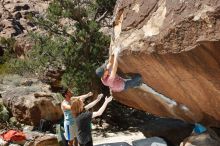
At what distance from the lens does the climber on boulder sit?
A: 27.8 ft

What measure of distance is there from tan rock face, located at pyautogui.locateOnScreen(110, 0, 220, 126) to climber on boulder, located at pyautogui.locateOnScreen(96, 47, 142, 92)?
0.15 metres

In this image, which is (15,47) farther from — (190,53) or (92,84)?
(190,53)

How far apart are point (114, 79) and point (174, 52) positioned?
61.2 inches

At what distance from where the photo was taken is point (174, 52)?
7.38 m

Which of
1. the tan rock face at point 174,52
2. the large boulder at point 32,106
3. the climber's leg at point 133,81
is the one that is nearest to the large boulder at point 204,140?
the tan rock face at point 174,52

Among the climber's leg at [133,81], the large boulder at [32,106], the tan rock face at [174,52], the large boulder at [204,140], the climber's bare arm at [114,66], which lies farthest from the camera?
the large boulder at [32,106]

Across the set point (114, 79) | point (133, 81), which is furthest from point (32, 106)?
point (114, 79)

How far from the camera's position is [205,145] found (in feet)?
27.8

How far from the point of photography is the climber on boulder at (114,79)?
8.48 meters

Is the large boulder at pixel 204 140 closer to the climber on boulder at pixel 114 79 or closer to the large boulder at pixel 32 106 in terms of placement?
the climber on boulder at pixel 114 79

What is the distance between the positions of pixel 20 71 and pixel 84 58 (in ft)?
12.4

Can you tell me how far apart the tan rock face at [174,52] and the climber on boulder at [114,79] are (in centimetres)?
15

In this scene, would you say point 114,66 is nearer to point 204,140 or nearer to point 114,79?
point 114,79

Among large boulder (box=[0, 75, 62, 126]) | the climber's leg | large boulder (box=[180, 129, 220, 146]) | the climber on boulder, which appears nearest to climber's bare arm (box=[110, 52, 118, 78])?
the climber on boulder
